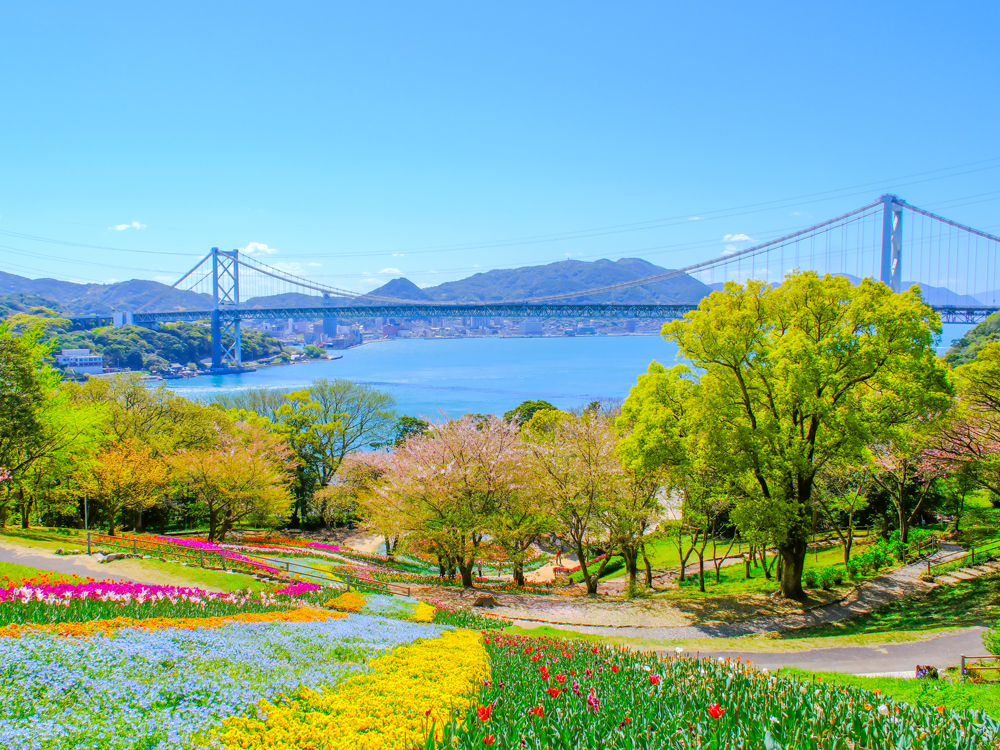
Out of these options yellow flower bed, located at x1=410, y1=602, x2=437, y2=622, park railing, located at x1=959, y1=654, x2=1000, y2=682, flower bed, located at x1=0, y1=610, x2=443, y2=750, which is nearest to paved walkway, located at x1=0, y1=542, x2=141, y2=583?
yellow flower bed, located at x1=410, y1=602, x2=437, y2=622

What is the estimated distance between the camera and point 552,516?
15.4 metres

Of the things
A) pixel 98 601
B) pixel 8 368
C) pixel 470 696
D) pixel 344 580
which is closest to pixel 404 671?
pixel 470 696

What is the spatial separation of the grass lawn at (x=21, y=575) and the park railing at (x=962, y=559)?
17515 millimetres

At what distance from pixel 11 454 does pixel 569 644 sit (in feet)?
60.2

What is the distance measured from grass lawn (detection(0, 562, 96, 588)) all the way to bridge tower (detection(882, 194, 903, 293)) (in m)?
52.9

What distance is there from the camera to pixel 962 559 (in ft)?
44.4

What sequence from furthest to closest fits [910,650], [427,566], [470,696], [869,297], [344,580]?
[427,566] → [344,580] → [869,297] → [910,650] → [470,696]

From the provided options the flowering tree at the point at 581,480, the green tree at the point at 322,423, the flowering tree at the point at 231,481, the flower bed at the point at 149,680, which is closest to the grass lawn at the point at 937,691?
the flower bed at the point at 149,680

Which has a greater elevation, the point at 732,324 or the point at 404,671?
the point at 732,324

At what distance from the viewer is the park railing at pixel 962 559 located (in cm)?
1280

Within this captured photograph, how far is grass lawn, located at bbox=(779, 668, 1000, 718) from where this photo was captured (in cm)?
532

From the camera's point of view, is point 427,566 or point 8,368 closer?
point 8,368

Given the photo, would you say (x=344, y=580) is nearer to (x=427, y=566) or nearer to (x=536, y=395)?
(x=427, y=566)

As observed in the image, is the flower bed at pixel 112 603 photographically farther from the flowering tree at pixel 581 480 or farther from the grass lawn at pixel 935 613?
the grass lawn at pixel 935 613
